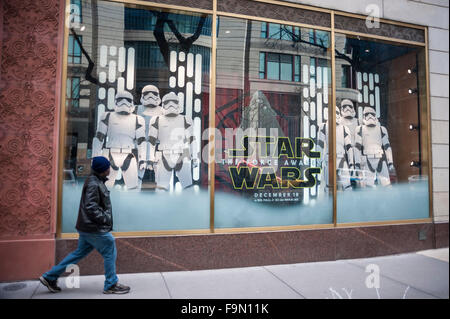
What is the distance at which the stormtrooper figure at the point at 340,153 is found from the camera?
6.46 metres

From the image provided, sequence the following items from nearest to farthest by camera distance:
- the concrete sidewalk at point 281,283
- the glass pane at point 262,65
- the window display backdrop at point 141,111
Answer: the concrete sidewalk at point 281,283 → the window display backdrop at point 141,111 → the glass pane at point 262,65

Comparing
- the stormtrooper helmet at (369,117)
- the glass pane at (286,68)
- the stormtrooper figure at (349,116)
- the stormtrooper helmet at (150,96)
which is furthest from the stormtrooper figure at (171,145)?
the stormtrooper helmet at (369,117)

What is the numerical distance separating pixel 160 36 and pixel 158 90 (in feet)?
3.13

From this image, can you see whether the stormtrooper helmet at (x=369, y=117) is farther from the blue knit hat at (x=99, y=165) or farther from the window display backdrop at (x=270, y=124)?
the blue knit hat at (x=99, y=165)

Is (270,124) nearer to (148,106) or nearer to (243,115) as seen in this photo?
(243,115)

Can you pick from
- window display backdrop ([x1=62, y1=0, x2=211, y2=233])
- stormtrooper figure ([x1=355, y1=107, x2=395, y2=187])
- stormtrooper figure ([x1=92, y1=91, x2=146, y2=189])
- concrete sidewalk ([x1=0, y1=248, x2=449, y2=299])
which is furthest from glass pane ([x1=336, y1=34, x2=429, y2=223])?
stormtrooper figure ([x1=92, y1=91, x2=146, y2=189])

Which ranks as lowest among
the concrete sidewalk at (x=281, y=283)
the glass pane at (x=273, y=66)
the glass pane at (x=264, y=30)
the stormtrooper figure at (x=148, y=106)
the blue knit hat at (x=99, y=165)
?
the concrete sidewalk at (x=281, y=283)

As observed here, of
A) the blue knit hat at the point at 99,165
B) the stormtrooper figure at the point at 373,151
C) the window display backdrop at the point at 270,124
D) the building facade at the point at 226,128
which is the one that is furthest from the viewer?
the stormtrooper figure at the point at 373,151

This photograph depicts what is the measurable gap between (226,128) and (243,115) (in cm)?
42

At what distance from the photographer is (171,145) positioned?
574 cm

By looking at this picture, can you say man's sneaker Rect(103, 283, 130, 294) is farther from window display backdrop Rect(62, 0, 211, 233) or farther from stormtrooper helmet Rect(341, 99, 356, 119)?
stormtrooper helmet Rect(341, 99, 356, 119)

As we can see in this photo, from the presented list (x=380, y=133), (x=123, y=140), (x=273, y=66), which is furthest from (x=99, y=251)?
(x=380, y=133)

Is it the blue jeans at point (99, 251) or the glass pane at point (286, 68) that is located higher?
the glass pane at point (286, 68)
